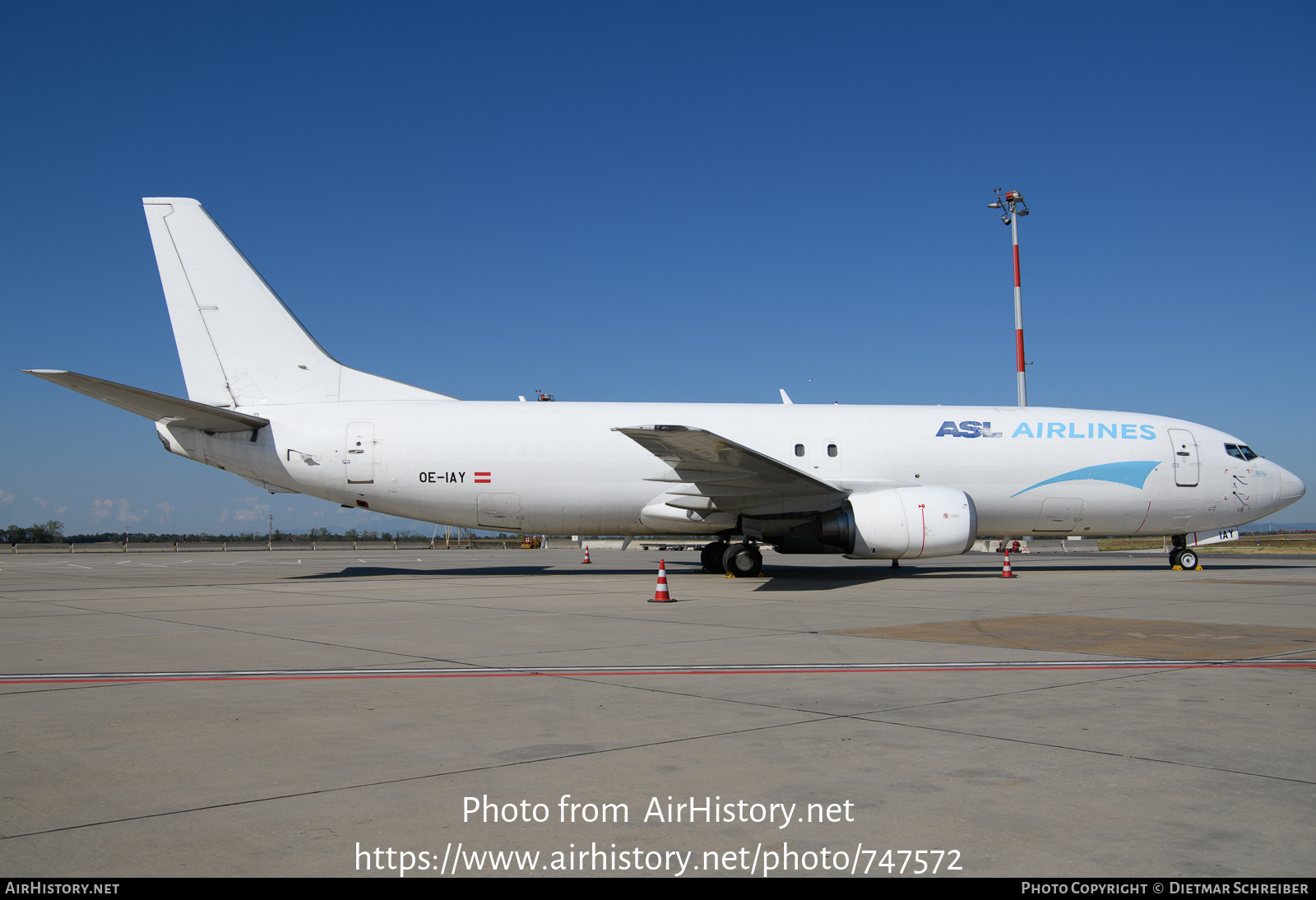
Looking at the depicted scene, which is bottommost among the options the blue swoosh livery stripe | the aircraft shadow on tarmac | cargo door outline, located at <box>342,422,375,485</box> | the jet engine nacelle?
the aircraft shadow on tarmac

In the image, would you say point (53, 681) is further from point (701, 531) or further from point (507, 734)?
point (701, 531)

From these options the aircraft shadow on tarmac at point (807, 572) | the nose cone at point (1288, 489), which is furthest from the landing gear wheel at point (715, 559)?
the nose cone at point (1288, 489)

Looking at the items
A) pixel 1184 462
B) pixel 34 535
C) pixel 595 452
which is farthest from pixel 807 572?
pixel 34 535

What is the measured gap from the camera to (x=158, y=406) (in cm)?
1814

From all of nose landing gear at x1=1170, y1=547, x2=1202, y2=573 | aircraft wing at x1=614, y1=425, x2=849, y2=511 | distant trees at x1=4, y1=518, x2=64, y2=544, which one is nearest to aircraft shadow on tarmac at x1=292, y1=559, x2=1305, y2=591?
nose landing gear at x1=1170, y1=547, x2=1202, y2=573

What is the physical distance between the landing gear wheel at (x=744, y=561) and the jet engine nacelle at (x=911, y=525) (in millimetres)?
2336

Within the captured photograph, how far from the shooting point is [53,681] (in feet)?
22.9

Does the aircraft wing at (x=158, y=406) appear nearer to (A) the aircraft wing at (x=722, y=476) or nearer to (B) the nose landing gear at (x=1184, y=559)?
(A) the aircraft wing at (x=722, y=476)

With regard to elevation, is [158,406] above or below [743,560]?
above

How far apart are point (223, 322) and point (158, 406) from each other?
107 inches

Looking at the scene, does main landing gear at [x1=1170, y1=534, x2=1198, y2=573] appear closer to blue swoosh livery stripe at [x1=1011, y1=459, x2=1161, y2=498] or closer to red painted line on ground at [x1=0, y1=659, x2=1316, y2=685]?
blue swoosh livery stripe at [x1=1011, y1=459, x2=1161, y2=498]

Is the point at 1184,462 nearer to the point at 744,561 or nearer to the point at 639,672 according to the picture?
the point at 744,561

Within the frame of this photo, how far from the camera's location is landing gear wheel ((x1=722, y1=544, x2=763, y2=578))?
1962 centimetres

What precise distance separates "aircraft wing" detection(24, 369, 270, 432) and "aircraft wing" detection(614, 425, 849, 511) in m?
8.59
